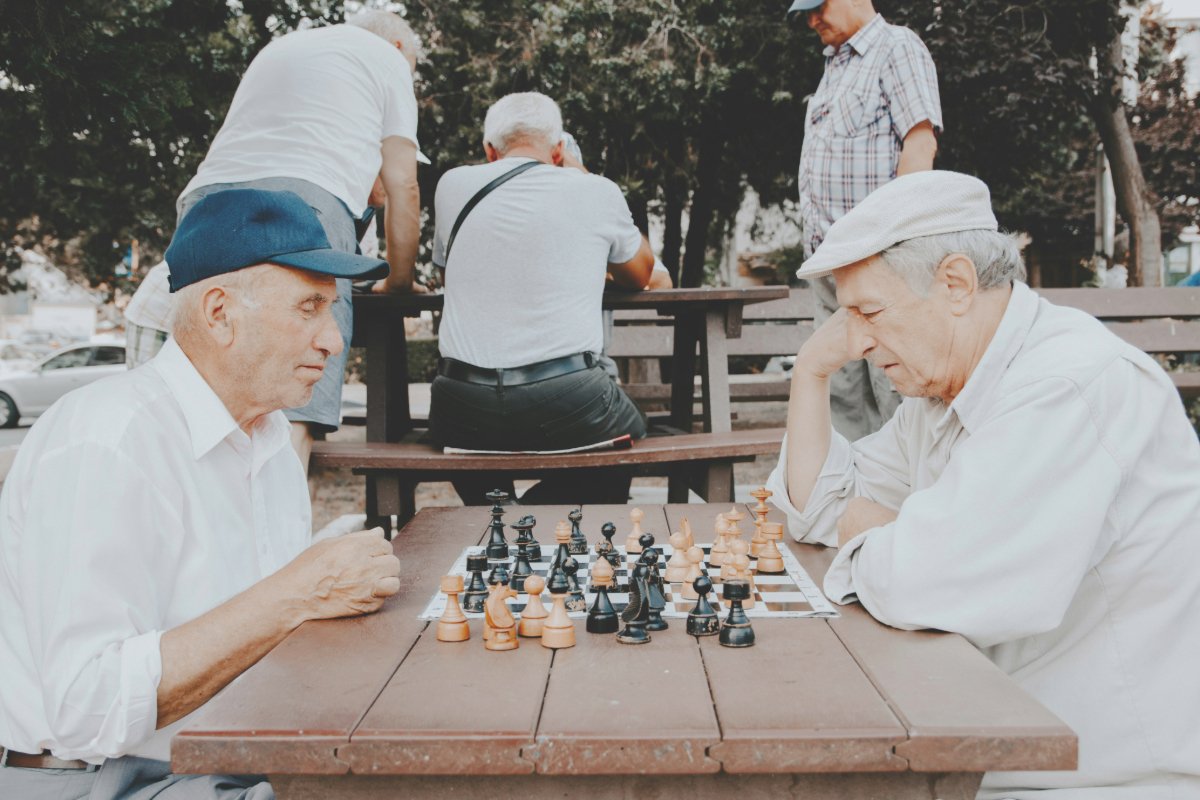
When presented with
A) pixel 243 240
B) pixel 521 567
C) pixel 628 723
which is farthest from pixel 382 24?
pixel 628 723

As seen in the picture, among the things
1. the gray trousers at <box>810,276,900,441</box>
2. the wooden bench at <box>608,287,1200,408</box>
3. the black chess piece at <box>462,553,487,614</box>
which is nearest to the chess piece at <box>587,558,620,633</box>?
the black chess piece at <box>462,553,487,614</box>

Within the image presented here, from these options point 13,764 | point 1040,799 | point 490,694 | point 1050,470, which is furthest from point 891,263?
point 13,764

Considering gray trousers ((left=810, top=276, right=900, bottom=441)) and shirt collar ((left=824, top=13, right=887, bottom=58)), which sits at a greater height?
shirt collar ((left=824, top=13, right=887, bottom=58))

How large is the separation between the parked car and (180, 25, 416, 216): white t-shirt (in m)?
14.7

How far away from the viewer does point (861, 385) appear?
5.06 m

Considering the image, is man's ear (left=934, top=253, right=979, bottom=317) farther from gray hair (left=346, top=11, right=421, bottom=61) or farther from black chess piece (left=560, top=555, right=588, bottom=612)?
gray hair (left=346, top=11, right=421, bottom=61)

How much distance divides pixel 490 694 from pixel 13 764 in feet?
3.16

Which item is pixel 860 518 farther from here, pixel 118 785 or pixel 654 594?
pixel 118 785

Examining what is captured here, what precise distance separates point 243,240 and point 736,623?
121 centimetres

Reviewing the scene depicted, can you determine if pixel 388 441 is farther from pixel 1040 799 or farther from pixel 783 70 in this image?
pixel 783 70

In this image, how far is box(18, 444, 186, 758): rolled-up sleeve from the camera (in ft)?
5.53

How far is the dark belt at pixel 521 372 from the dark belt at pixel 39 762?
245 centimetres

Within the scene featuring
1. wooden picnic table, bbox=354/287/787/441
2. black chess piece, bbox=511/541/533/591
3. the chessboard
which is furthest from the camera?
wooden picnic table, bbox=354/287/787/441

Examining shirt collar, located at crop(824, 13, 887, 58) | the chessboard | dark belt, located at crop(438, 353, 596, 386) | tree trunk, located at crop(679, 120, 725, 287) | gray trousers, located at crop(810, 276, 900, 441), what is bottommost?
the chessboard
